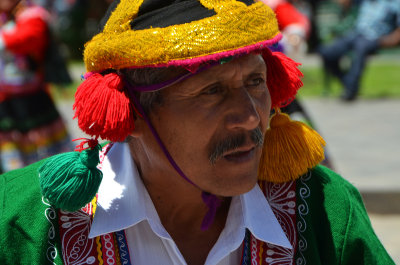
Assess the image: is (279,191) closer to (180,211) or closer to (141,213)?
(180,211)

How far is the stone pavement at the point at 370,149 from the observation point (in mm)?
5074

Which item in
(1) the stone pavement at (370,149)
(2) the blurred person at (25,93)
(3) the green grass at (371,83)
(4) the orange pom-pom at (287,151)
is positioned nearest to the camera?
(4) the orange pom-pom at (287,151)

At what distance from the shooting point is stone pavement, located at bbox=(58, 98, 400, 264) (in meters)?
5.07

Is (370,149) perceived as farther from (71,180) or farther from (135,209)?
(71,180)

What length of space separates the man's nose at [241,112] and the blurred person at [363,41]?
27.4 feet

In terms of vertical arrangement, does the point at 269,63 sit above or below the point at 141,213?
above

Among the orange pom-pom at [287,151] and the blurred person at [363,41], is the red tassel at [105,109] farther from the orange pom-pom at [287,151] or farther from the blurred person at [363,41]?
the blurred person at [363,41]

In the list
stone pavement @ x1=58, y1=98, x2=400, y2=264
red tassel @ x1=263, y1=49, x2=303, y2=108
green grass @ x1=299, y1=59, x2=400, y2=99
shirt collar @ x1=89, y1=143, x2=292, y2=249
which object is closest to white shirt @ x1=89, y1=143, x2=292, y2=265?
shirt collar @ x1=89, y1=143, x2=292, y2=249

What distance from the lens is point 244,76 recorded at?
1.83 m

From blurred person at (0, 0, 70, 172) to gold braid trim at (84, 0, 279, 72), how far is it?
3.19 metres

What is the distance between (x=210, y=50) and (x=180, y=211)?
597 mm

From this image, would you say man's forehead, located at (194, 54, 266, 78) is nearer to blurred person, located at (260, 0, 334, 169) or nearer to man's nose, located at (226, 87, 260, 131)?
man's nose, located at (226, 87, 260, 131)

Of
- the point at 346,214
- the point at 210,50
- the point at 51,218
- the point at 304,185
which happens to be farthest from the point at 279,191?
the point at 51,218

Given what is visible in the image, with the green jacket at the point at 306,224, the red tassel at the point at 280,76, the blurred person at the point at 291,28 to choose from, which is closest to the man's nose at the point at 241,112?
the red tassel at the point at 280,76
